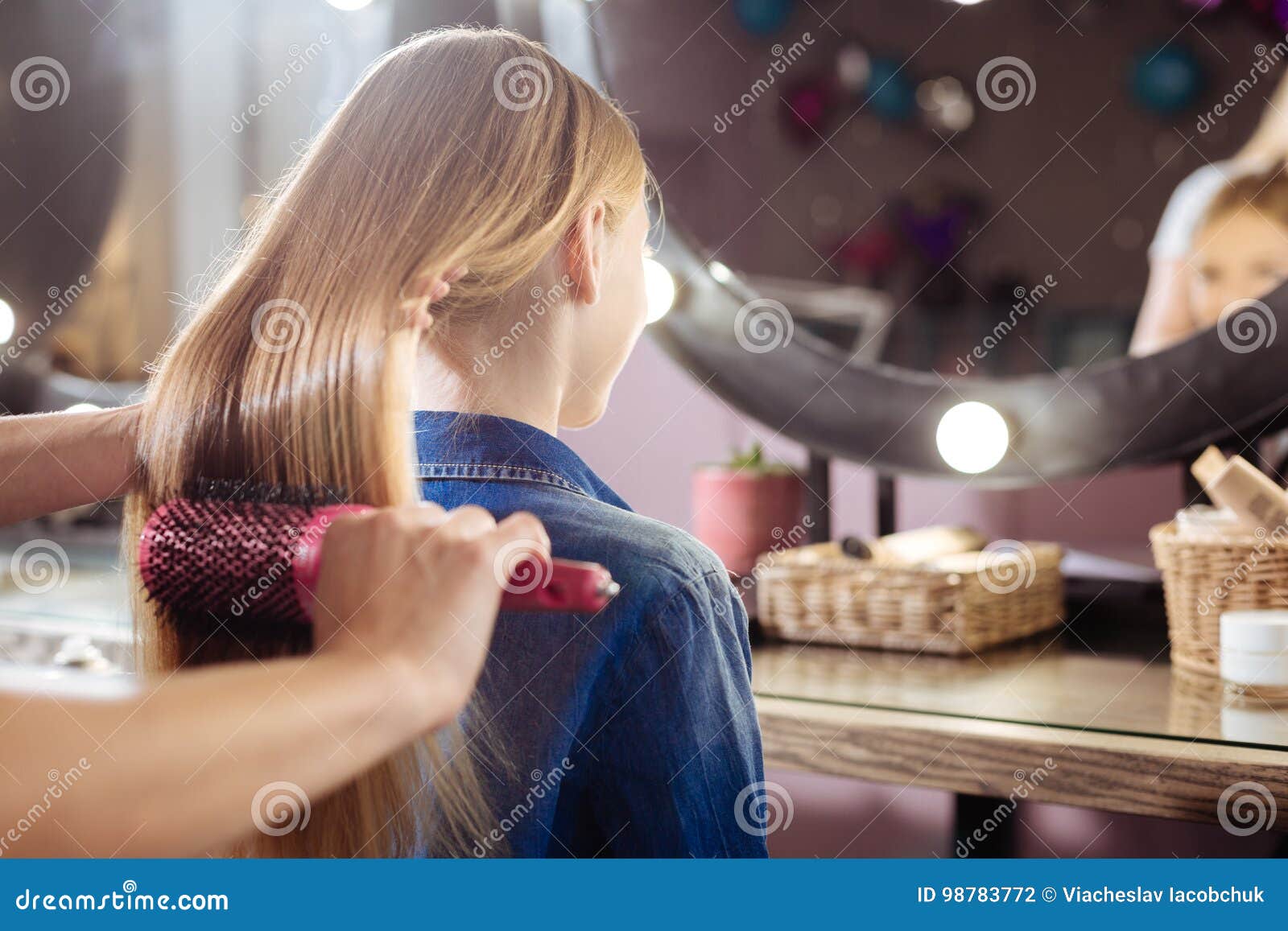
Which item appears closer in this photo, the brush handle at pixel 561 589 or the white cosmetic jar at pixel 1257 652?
the brush handle at pixel 561 589

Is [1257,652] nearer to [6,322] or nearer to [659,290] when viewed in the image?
[659,290]

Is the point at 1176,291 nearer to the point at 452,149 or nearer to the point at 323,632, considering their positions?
the point at 452,149

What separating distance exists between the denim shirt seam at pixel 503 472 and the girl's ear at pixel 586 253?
0.29 feet

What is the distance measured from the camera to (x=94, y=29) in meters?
1.32

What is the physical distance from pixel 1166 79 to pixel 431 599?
753mm

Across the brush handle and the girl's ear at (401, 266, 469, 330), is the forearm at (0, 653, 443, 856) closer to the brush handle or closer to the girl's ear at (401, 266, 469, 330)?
the brush handle

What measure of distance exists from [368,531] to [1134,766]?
428 mm

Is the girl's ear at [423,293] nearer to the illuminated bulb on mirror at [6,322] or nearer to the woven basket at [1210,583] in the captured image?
the woven basket at [1210,583]

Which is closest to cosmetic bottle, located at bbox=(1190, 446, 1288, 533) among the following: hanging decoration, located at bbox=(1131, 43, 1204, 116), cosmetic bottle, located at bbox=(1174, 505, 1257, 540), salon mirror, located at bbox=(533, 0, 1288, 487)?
cosmetic bottle, located at bbox=(1174, 505, 1257, 540)

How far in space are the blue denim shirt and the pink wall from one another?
43cm

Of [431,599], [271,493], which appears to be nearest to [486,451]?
[271,493]

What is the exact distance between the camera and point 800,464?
1.06m

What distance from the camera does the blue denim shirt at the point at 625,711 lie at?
0.51 m

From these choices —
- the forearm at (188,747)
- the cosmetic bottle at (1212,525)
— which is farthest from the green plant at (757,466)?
the forearm at (188,747)
